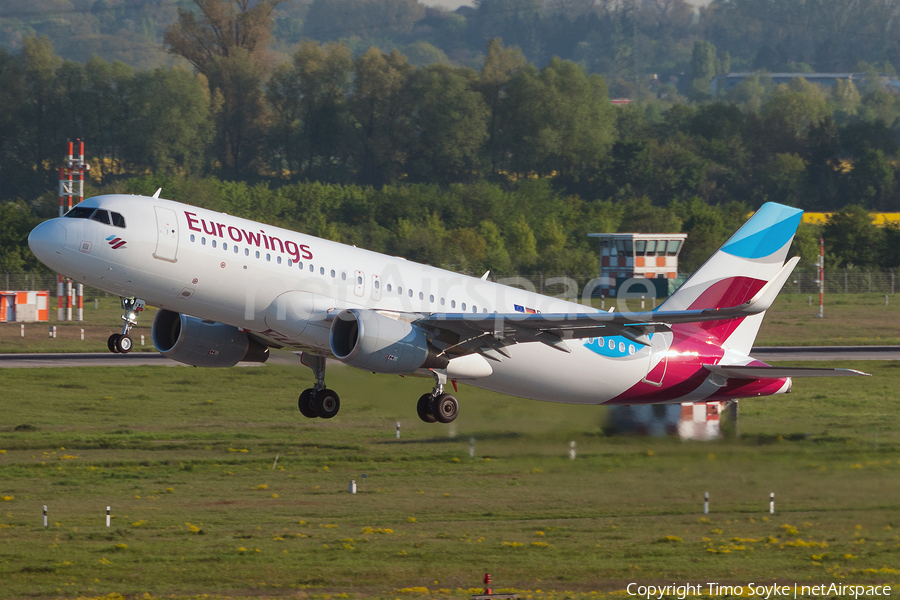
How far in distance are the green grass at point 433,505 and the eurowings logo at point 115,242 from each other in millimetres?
12185

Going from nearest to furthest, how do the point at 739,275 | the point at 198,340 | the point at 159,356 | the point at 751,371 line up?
the point at 198,340, the point at 751,371, the point at 739,275, the point at 159,356

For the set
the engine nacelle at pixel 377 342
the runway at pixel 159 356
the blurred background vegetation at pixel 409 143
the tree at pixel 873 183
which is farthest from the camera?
the tree at pixel 873 183

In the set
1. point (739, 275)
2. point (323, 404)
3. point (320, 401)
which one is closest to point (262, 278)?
point (320, 401)

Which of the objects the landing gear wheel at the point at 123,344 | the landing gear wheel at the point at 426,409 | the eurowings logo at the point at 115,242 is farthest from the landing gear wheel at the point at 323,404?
the eurowings logo at the point at 115,242

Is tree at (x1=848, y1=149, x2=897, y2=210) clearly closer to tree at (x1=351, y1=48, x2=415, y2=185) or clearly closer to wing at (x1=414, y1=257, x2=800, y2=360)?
tree at (x1=351, y1=48, x2=415, y2=185)

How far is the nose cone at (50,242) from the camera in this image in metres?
35.3

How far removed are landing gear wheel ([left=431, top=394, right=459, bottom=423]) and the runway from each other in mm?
40908

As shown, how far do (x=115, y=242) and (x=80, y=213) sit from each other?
5.24 feet

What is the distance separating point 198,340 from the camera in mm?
41125

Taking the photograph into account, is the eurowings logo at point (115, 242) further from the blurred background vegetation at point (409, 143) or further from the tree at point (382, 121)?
the tree at point (382, 121)

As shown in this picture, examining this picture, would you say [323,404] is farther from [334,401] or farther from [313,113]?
[313,113]

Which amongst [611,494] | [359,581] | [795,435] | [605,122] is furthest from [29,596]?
[605,122]

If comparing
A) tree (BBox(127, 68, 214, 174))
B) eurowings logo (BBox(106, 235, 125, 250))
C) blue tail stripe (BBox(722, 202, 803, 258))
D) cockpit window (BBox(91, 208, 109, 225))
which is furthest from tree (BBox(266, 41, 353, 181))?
eurowings logo (BBox(106, 235, 125, 250))

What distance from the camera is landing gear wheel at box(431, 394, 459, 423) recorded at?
40344 millimetres
